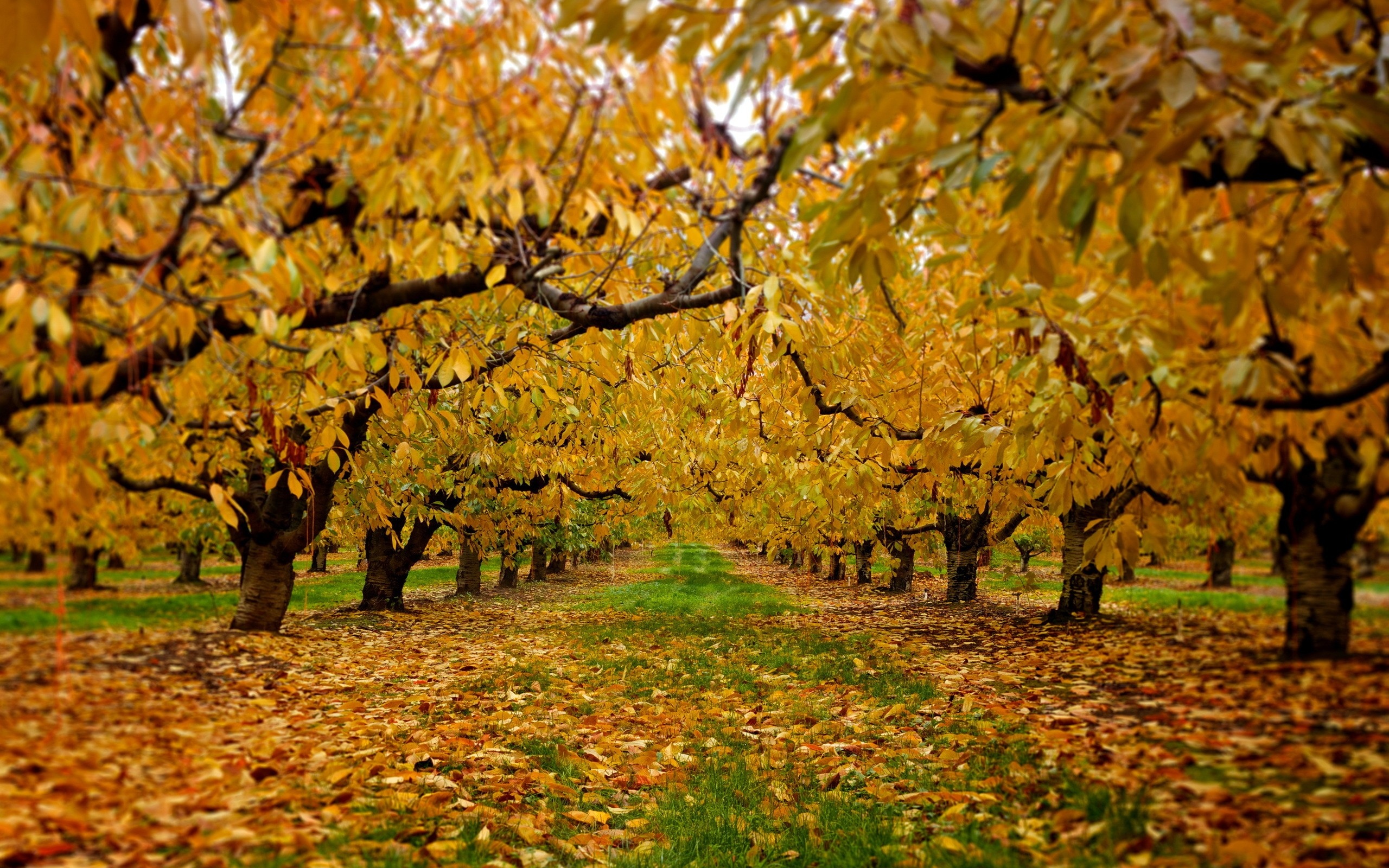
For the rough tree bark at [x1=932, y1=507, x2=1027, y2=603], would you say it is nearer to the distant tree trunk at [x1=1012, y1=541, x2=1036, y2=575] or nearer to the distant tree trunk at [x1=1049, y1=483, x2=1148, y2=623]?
the distant tree trunk at [x1=1049, y1=483, x2=1148, y2=623]

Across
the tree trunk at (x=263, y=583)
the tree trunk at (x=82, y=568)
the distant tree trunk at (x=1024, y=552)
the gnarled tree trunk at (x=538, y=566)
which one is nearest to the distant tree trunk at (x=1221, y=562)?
the tree trunk at (x=82, y=568)

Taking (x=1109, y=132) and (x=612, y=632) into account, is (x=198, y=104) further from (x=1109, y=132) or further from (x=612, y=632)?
(x=612, y=632)

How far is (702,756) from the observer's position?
557 centimetres

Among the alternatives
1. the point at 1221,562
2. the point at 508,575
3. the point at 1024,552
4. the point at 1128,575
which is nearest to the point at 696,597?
the point at 508,575

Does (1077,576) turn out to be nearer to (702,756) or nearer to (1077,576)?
(1077,576)

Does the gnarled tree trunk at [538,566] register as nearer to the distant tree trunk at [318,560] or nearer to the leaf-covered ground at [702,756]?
the distant tree trunk at [318,560]

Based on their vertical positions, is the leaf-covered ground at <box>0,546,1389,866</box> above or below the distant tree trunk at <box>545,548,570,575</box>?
above

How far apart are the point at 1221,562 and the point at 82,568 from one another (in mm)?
5458

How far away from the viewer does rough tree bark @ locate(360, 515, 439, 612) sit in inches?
567

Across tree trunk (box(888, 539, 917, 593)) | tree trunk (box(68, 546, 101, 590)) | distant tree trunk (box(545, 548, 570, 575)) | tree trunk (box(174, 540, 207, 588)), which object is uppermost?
tree trunk (box(68, 546, 101, 590))

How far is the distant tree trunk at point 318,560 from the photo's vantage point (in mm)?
14379

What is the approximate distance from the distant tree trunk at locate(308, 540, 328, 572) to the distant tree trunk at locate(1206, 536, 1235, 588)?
1361 centimetres

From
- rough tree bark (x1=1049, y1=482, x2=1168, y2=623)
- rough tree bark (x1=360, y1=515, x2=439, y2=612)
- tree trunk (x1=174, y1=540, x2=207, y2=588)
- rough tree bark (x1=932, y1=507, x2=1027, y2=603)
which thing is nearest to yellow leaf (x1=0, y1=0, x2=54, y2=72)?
tree trunk (x1=174, y1=540, x2=207, y2=588)

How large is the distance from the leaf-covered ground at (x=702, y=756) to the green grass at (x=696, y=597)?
7.50 m
